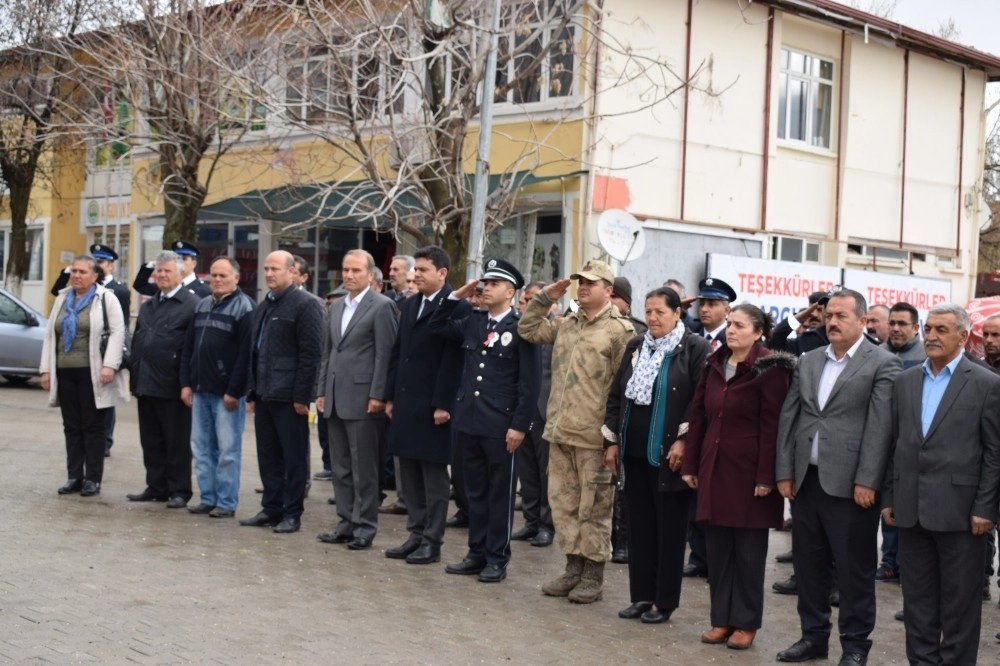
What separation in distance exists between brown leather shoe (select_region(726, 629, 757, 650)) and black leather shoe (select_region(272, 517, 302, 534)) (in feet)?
14.0

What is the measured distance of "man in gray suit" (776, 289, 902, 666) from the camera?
700cm

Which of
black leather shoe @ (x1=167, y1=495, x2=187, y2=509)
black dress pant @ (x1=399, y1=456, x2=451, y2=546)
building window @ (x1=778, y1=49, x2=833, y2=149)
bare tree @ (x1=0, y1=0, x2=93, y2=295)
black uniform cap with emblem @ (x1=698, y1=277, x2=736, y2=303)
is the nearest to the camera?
black uniform cap with emblem @ (x1=698, y1=277, x2=736, y2=303)

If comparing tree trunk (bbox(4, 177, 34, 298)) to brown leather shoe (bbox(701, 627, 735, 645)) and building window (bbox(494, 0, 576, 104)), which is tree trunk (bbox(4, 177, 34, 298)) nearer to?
building window (bbox(494, 0, 576, 104))

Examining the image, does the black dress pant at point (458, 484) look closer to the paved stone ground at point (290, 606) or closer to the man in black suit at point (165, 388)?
the paved stone ground at point (290, 606)

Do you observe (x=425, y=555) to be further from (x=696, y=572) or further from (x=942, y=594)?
(x=942, y=594)

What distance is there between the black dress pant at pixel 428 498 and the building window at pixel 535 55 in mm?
7561

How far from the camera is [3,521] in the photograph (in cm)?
1045

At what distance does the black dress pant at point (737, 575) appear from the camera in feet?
24.3

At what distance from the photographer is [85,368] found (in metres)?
11.9

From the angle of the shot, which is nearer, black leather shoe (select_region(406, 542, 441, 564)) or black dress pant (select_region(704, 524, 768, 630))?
black dress pant (select_region(704, 524, 768, 630))

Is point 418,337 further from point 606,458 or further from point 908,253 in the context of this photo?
point 908,253

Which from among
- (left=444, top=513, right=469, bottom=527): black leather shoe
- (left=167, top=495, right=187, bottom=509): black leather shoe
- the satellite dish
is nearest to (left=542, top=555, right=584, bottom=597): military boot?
(left=444, top=513, right=469, bottom=527): black leather shoe

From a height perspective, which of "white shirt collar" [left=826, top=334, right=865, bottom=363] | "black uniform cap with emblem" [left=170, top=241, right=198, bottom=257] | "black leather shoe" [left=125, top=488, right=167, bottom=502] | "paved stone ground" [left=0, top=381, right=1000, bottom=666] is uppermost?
"black uniform cap with emblem" [left=170, top=241, right=198, bottom=257]

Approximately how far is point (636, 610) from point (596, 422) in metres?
1.16
